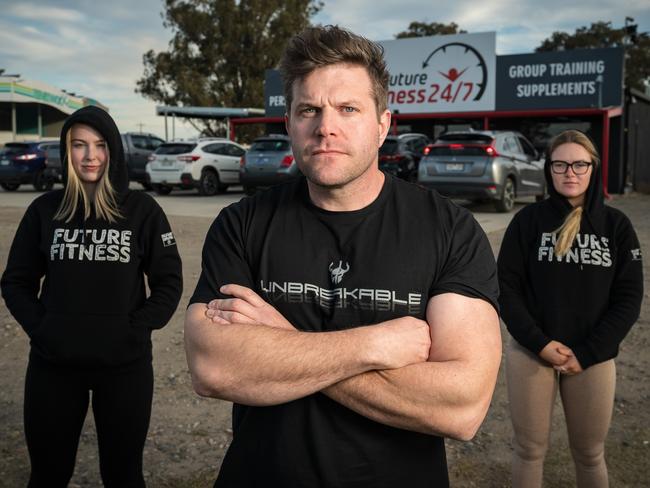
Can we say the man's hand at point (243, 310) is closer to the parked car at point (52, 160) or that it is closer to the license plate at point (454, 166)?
the license plate at point (454, 166)

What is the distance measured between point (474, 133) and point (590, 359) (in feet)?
38.7

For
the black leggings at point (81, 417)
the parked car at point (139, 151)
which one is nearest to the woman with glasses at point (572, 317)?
the black leggings at point (81, 417)

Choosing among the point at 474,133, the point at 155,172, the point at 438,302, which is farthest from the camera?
the point at 155,172

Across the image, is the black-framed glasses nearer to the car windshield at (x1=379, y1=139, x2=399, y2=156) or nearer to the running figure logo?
the running figure logo

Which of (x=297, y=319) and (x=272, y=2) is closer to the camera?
(x=297, y=319)

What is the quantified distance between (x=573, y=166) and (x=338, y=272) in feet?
5.32

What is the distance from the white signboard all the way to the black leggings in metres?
17.8

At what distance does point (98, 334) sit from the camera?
8.48 feet

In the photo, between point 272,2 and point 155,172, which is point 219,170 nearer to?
point 155,172

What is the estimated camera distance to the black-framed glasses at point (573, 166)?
9.64 feet

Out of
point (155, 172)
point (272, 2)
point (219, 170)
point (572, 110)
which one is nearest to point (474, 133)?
point (572, 110)

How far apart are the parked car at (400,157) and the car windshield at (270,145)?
8.15ft

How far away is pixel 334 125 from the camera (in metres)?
1.89

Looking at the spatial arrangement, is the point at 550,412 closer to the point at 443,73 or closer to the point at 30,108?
the point at 443,73
